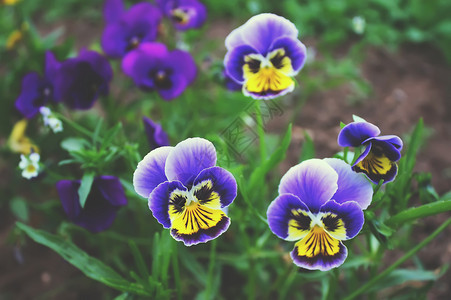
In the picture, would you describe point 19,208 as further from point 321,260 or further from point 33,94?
point 321,260

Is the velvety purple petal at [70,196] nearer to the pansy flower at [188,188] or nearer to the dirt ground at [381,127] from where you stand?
the pansy flower at [188,188]

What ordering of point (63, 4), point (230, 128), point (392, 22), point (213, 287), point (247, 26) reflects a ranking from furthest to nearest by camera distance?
1. point (63, 4)
2. point (392, 22)
3. point (213, 287)
4. point (230, 128)
5. point (247, 26)

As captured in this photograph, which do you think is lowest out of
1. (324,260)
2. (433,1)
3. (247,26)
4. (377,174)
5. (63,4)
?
(63,4)

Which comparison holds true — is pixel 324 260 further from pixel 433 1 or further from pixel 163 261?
pixel 433 1

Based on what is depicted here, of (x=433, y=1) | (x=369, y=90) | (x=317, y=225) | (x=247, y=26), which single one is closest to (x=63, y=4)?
(x=369, y=90)

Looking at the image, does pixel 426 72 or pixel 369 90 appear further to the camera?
pixel 426 72

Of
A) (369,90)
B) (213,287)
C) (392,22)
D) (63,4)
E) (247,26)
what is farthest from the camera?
(63,4)

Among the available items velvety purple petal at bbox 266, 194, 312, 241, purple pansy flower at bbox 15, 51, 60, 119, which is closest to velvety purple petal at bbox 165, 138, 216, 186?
velvety purple petal at bbox 266, 194, 312, 241
